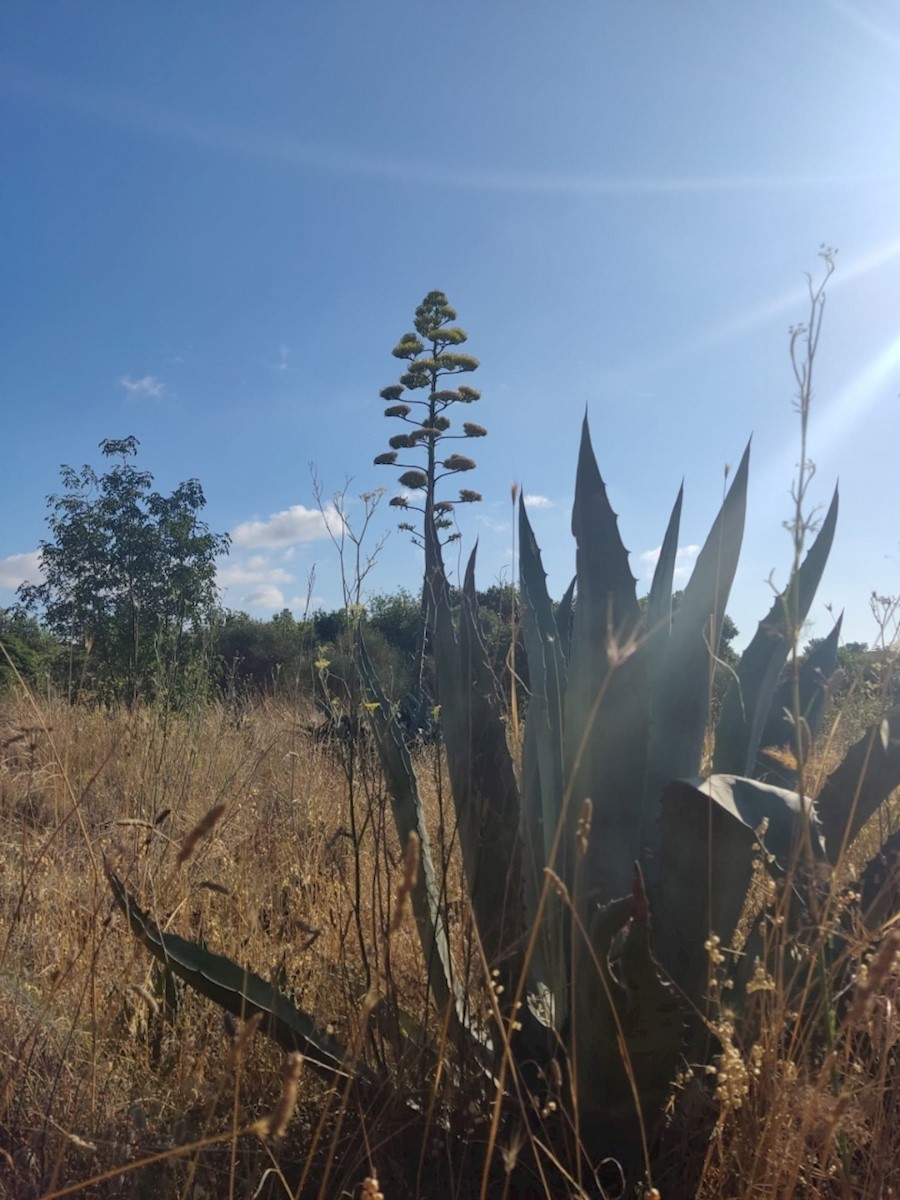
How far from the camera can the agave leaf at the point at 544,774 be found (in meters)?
1.26

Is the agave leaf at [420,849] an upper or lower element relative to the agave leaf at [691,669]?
lower

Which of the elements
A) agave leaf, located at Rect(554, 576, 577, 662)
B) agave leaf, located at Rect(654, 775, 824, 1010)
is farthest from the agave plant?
agave leaf, located at Rect(554, 576, 577, 662)

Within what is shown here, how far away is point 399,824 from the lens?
4.71 ft

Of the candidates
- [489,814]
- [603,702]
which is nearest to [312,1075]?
[489,814]

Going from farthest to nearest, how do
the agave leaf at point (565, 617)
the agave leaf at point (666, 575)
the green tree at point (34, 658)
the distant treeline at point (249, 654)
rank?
the green tree at point (34, 658) → the distant treeline at point (249, 654) → the agave leaf at point (565, 617) → the agave leaf at point (666, 575)

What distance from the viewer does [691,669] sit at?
4.50ft

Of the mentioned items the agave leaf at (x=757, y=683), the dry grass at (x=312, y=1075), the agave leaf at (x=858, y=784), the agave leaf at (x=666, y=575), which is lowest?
the dry grass at (x=312, y=1075)

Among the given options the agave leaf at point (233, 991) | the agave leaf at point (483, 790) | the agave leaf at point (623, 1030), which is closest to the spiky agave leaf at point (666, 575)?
the agave leaf at point (483, 790)

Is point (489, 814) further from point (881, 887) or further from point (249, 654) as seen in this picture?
point (249, 654)

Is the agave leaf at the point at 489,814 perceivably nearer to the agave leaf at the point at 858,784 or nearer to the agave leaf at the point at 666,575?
the agave leaf at the point at 666,575

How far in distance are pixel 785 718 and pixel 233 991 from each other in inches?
34.6

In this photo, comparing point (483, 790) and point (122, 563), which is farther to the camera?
point (122, 563)

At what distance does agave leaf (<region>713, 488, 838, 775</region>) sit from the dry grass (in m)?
0.25

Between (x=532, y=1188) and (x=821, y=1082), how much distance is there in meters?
0.53
